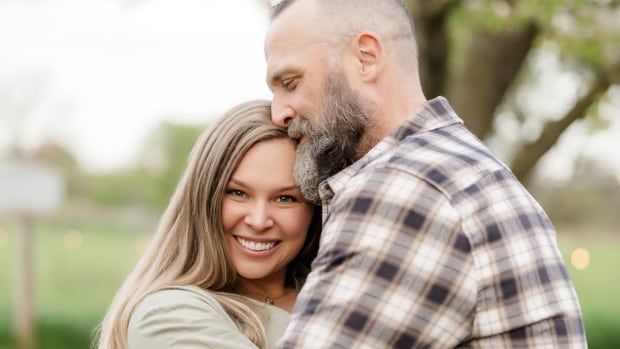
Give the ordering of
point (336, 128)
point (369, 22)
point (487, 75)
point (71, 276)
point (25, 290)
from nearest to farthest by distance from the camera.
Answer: point (336, 128), point (369, 22), point (487, 75), point (25, 290), point (71, 276)

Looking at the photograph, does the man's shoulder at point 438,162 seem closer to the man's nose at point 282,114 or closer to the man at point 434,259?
the man at point 434,259

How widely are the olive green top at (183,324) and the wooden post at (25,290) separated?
27.3 ft

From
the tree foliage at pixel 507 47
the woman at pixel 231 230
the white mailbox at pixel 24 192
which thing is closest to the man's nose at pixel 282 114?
the woman at pixel 231 230

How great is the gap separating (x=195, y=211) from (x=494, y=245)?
3.40 ft

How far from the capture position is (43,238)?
15219mm

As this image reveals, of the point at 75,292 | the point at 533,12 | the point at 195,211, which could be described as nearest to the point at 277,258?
the point at 195,211

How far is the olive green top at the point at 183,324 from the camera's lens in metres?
2.47

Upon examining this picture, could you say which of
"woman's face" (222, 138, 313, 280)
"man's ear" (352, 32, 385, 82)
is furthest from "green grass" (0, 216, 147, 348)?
"man's ear" (352, 32, 385, 82)

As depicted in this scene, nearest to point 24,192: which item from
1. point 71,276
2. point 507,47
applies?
point 71,276

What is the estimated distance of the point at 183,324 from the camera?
2.48m

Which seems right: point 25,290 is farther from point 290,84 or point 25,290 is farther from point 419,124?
point 419,124

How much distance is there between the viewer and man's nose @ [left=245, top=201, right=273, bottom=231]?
2.70 m

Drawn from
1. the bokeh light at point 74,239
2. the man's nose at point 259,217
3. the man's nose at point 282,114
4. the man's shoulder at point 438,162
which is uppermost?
the man's nose at point 282,114

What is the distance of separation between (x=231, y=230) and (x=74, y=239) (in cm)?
1074
